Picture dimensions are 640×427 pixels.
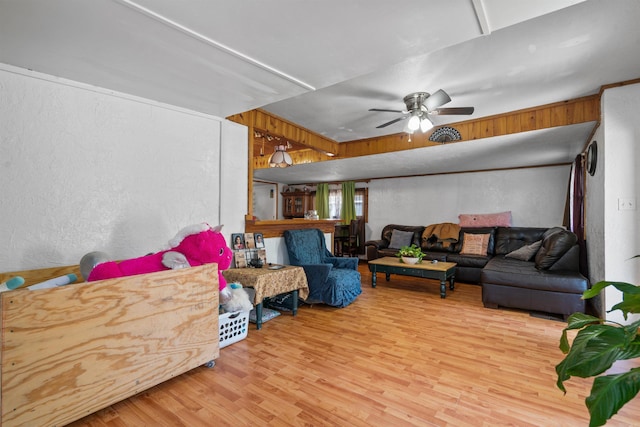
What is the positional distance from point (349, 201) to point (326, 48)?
5.70 m

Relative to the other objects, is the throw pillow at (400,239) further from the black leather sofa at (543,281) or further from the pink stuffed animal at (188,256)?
the pink stuffed animal at (188,256)

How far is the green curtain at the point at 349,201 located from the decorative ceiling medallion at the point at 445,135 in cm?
373

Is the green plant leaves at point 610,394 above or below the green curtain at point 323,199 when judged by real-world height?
below

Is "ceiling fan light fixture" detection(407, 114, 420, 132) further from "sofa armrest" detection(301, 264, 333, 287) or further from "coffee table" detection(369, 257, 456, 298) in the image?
"coffee table" detection(369, 257, 456, 298)

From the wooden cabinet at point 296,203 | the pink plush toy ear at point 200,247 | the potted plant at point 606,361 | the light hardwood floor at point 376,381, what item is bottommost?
the light hardwood floor at point 376,381

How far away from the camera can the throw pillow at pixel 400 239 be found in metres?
5.75

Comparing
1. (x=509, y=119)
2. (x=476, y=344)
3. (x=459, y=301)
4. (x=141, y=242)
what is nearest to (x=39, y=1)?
(x=141, y=242)

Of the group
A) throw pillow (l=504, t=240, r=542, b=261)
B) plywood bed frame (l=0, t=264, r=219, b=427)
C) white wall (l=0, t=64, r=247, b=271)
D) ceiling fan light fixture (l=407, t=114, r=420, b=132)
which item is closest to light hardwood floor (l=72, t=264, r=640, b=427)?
plywood bed frame (l=0, t=264, r=219, b=427)

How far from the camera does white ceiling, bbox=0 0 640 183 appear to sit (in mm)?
1323

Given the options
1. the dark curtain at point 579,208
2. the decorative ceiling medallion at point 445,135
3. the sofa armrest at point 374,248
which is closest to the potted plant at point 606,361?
the decorative ceiling medallion at point 445,135

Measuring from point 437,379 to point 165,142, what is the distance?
283 centimetres

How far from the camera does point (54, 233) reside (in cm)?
197

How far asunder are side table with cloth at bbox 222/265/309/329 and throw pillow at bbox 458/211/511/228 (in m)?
4.03

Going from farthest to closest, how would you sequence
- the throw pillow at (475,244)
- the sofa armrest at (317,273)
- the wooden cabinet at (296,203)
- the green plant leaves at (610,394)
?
the wooden cabinet at (296,203) < the throw pillow at (475,244) < the sofa armrest at (317,273) < the green plant leaves at (610,394)
